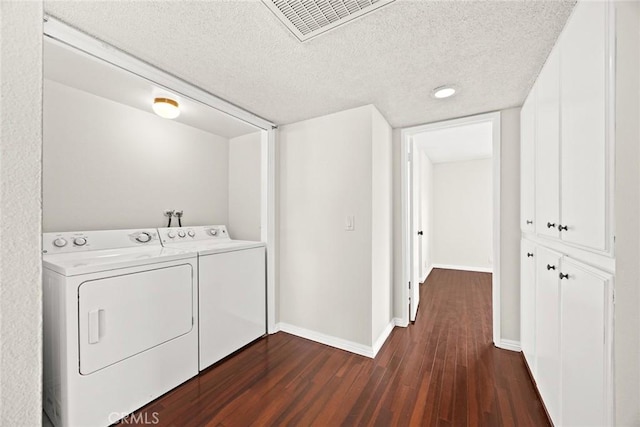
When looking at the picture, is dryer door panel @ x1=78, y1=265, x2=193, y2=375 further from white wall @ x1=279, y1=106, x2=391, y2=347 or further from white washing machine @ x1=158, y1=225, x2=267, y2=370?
white wall @ x1=279, y1=106, x2=391, y2=347

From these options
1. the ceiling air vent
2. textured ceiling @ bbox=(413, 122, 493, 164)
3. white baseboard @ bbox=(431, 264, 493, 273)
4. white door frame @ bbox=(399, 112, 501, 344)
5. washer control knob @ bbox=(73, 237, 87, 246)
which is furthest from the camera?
white baseboard @ bbox=(431, 264, 493, 273)

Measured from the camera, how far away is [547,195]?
1417mm

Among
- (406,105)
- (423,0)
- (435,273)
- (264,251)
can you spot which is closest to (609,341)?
(423,0)

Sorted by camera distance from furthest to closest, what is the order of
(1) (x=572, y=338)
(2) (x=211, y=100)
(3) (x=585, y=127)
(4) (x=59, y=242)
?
(2) (x=211, y=100) < (4) (x=59, y=242) < (1) (x=572, y=338) < (3) (x=585, y=127)

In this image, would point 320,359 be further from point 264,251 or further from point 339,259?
point 264,251

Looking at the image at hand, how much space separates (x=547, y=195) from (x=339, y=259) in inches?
58.5

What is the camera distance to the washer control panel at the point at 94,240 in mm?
1671

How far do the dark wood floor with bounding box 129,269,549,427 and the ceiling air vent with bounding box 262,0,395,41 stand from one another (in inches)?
83.6

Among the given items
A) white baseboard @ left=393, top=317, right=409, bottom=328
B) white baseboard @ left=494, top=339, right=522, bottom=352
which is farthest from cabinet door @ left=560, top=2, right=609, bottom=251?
white baseboard @ left=393, top=317, right=409, bottom=328

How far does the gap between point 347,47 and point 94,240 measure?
217cm

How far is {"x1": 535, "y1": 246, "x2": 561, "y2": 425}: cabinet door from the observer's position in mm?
1292

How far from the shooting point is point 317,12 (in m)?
1.24

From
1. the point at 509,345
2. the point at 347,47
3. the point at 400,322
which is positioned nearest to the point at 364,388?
the point at 400,322

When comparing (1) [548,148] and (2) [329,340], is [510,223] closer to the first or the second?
(1) [548,148]
